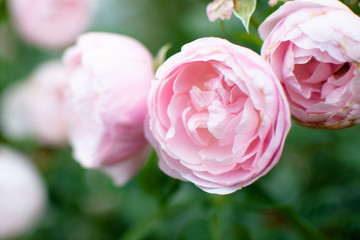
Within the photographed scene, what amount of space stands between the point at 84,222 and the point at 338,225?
49cm

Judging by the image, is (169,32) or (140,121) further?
(169,32)

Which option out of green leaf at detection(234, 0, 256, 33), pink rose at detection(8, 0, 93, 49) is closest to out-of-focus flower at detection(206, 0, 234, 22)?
→ green leaf at detection(234, 0, 256, 33)

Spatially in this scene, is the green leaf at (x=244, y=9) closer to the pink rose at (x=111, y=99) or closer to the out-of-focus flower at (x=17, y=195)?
the pink rose at (x=111, y=99)

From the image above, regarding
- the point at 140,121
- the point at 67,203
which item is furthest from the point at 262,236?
the point at 67,203

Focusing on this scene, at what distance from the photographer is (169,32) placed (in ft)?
2.93

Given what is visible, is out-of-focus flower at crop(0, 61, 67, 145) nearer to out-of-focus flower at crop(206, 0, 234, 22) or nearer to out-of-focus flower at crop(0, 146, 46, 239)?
out-of-focus flower at crop(0, 146, 46, 239)

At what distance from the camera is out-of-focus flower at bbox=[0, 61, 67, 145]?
81 centimetres

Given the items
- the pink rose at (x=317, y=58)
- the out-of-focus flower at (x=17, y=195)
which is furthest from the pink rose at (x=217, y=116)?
the out-of-focus flower at (x=17, y=195)

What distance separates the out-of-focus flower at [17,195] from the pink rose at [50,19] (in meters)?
0.21

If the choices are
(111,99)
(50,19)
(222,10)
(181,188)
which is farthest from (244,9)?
(50,19)

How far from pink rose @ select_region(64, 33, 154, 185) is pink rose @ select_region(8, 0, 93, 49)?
0.32 m

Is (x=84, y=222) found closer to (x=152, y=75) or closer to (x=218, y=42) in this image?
(x=152, y=75)

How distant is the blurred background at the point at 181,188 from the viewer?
54 centimetres

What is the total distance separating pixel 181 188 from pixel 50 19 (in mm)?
371
